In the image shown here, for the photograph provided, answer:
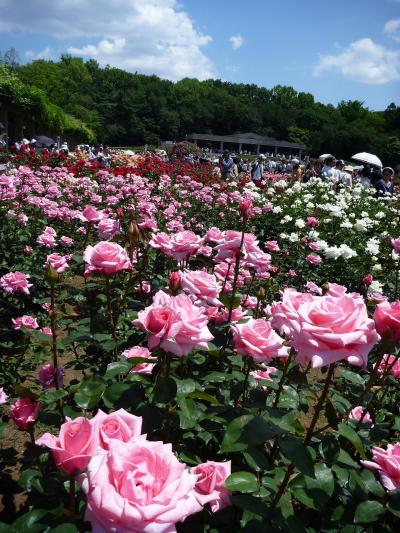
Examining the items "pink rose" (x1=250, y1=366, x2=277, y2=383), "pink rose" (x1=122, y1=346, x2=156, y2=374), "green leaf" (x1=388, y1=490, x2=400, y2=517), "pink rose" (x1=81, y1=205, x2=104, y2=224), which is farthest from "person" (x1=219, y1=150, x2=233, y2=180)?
"green leaf" (x1=388, y1=490, x2=400, y2=517)

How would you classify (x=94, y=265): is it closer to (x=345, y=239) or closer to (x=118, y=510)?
(x=118, y=510)

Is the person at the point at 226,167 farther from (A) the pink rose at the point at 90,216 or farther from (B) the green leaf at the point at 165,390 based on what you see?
(B) the green leaf at the point at 165,390

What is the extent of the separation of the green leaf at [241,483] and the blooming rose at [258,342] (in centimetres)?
29

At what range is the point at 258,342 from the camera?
1.15m

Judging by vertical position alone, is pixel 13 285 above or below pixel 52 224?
above

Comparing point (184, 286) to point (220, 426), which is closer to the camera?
point (220, 426)

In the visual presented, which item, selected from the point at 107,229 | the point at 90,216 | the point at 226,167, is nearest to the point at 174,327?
the point at 107,229

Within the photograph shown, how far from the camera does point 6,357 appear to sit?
271 centimetres

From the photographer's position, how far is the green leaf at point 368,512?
37.2 inches

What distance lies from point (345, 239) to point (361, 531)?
5.16m

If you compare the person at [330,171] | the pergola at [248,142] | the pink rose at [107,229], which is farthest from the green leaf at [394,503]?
the pergola at [248,142]

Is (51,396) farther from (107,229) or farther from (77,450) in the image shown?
(107,229)

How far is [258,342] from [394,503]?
1.50ft

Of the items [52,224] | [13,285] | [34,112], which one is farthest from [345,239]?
[34,112]
